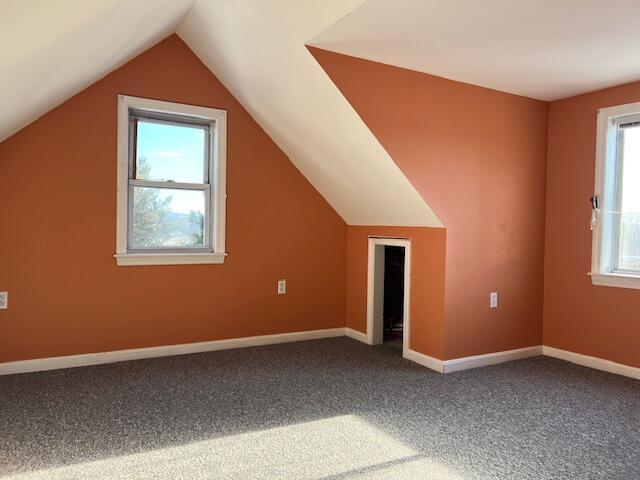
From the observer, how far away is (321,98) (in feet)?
10.5

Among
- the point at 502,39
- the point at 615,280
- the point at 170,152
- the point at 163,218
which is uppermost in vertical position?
the point at 502,39

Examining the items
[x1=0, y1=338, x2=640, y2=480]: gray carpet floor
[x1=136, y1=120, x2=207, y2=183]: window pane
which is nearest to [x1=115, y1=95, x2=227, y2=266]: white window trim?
[x1=136, y1=120, x2=207, y2=183]: window pane

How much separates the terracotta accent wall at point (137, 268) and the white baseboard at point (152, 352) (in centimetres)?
5

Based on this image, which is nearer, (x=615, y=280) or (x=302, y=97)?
(x=302, y=97)

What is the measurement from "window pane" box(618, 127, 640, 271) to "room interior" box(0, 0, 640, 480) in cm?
1

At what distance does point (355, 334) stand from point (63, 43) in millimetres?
3298

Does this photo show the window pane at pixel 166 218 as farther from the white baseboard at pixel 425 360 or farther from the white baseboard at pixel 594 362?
the white baseboard at pixel 594 362

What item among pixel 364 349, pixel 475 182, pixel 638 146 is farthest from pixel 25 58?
pixel 638 146

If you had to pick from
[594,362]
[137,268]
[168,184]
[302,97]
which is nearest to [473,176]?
[302,97]

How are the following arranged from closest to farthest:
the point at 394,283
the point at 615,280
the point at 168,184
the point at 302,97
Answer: the point at 302,97
the point at 615,280
the point at 168,184
the point at 394,283

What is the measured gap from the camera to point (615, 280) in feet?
11.5

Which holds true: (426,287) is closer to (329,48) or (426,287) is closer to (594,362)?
(594,362)

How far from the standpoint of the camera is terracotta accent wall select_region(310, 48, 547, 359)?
10.5 feet

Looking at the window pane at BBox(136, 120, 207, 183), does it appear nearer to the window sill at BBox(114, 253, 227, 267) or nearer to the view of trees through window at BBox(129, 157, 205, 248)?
the view of trees through window at BBox(129, 157, 205, 248)
